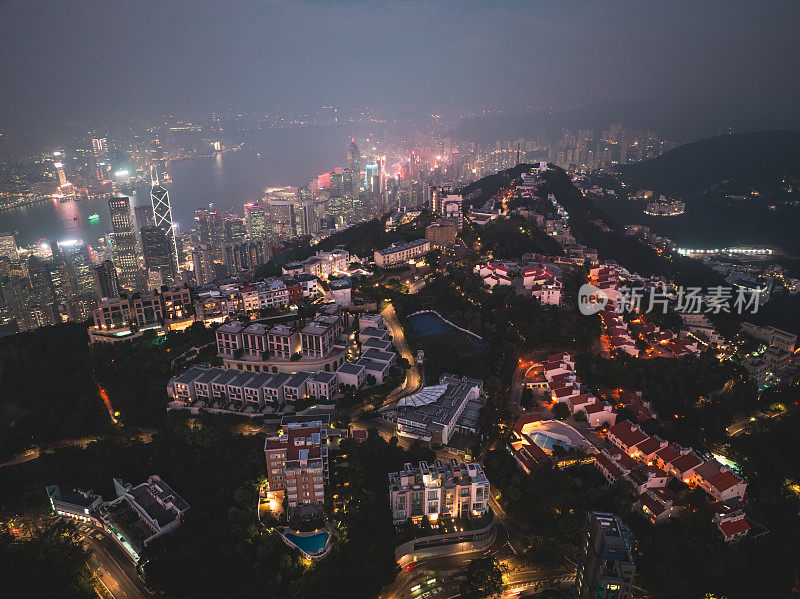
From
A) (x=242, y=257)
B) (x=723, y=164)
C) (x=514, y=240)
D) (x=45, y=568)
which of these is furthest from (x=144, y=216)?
(x=723, y=164)

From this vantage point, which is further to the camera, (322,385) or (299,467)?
(322,385)

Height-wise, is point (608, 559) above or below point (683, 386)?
above

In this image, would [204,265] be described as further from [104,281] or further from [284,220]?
[104,281]

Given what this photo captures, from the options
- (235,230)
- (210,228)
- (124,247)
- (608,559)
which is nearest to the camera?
(608,559)

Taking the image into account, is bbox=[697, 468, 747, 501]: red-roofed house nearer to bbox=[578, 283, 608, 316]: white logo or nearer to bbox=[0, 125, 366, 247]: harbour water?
bbox=[578, 283, 608, 316]: white logo

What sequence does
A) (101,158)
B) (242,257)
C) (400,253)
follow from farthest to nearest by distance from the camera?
(101,158) → (242,257) → (400,253)

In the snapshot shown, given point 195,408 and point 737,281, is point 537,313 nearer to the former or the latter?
point 195,408

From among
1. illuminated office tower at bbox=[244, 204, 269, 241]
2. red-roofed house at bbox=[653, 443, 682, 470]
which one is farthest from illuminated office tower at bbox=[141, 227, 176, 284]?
red-roofed house at bbox=[653, 443, 682, 470]
